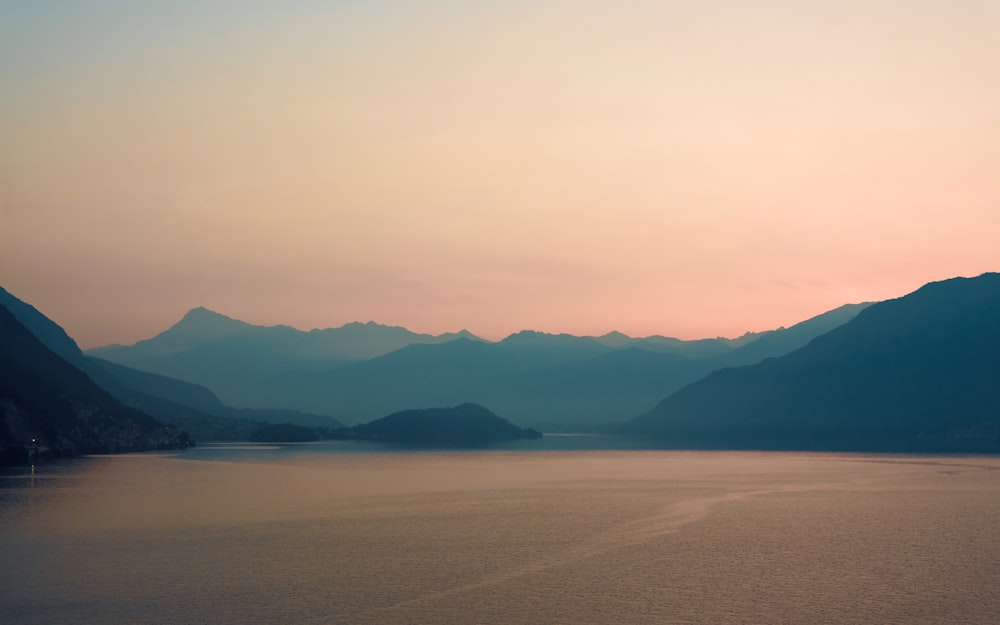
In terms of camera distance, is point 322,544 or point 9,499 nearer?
point 322,544

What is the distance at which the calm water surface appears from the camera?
244 feet

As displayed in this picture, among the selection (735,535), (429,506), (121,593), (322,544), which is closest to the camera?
(121,593)

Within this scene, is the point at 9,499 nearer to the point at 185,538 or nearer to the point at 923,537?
the point at 185,538

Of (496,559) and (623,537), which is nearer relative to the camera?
(496,559)

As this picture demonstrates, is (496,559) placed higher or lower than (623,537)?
lower

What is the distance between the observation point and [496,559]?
9694 centimetres

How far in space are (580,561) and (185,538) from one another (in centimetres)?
4917

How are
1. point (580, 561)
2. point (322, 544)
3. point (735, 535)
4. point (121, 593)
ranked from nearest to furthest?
1. point (121, 593)
2. point (580, 561)
3. point (322, 544)
4. point (735, 535)

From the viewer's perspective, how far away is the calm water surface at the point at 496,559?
74.4 meters

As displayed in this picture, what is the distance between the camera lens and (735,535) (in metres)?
116

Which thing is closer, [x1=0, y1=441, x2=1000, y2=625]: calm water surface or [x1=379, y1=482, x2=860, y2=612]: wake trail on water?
[x1=0, y1=441, x2=1000, y2=625]: calm water surface

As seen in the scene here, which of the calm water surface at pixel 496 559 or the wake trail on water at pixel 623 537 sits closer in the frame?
the calm water surface at pixel 496 559

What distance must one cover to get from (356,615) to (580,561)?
31.6 m

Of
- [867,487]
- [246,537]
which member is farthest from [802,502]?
[246,537]
